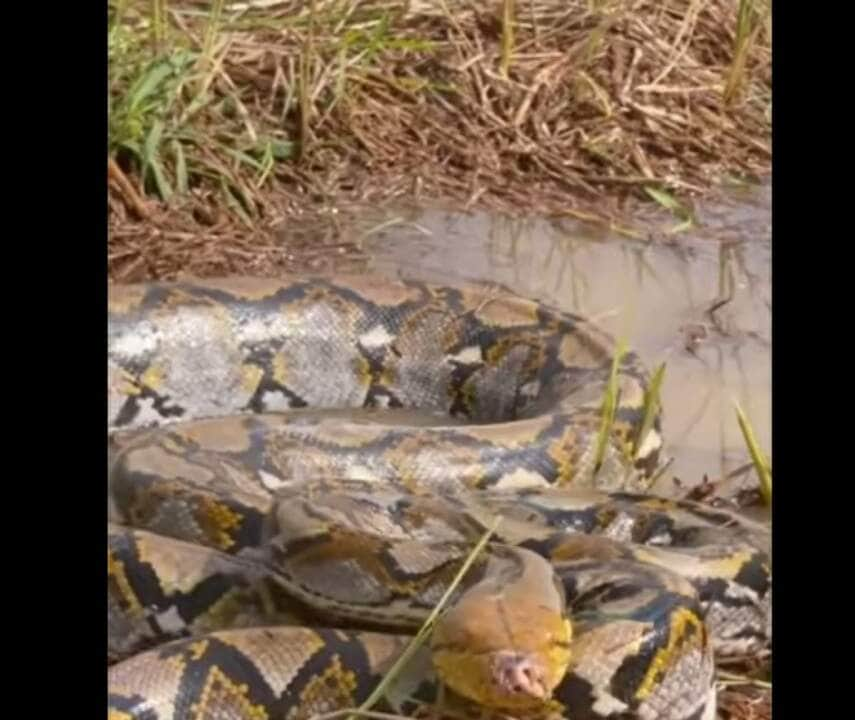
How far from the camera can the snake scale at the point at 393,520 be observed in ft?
12.9

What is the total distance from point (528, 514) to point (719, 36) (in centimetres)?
560

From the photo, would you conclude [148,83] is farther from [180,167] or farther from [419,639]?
[419,639]

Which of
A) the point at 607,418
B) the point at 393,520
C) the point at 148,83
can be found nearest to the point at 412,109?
the point at 148,83

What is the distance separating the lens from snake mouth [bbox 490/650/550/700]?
362cm

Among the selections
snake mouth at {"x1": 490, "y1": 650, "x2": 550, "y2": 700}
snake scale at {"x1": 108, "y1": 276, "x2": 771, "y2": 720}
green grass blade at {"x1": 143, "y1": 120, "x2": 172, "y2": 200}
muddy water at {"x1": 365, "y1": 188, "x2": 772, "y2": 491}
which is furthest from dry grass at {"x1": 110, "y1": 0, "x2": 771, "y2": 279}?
snake mouth at {"x1": 490, "y1": 650, "x2": 550, "y2": 700}

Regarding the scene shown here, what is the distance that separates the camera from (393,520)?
15.9 feet

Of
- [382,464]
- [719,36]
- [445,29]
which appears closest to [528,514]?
[382,464]

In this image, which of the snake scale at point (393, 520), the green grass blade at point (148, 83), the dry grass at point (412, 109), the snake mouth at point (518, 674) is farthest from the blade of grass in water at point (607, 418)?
the green grass blade at point (148, 83)

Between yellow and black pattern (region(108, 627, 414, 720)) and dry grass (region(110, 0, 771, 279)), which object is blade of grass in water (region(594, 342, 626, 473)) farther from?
dry grass (region(110, 0, 771, 279))

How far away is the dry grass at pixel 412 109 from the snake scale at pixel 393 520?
2.69 ft

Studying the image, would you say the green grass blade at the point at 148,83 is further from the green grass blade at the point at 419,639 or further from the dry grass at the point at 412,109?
the green grass blade at the point at 419,639
